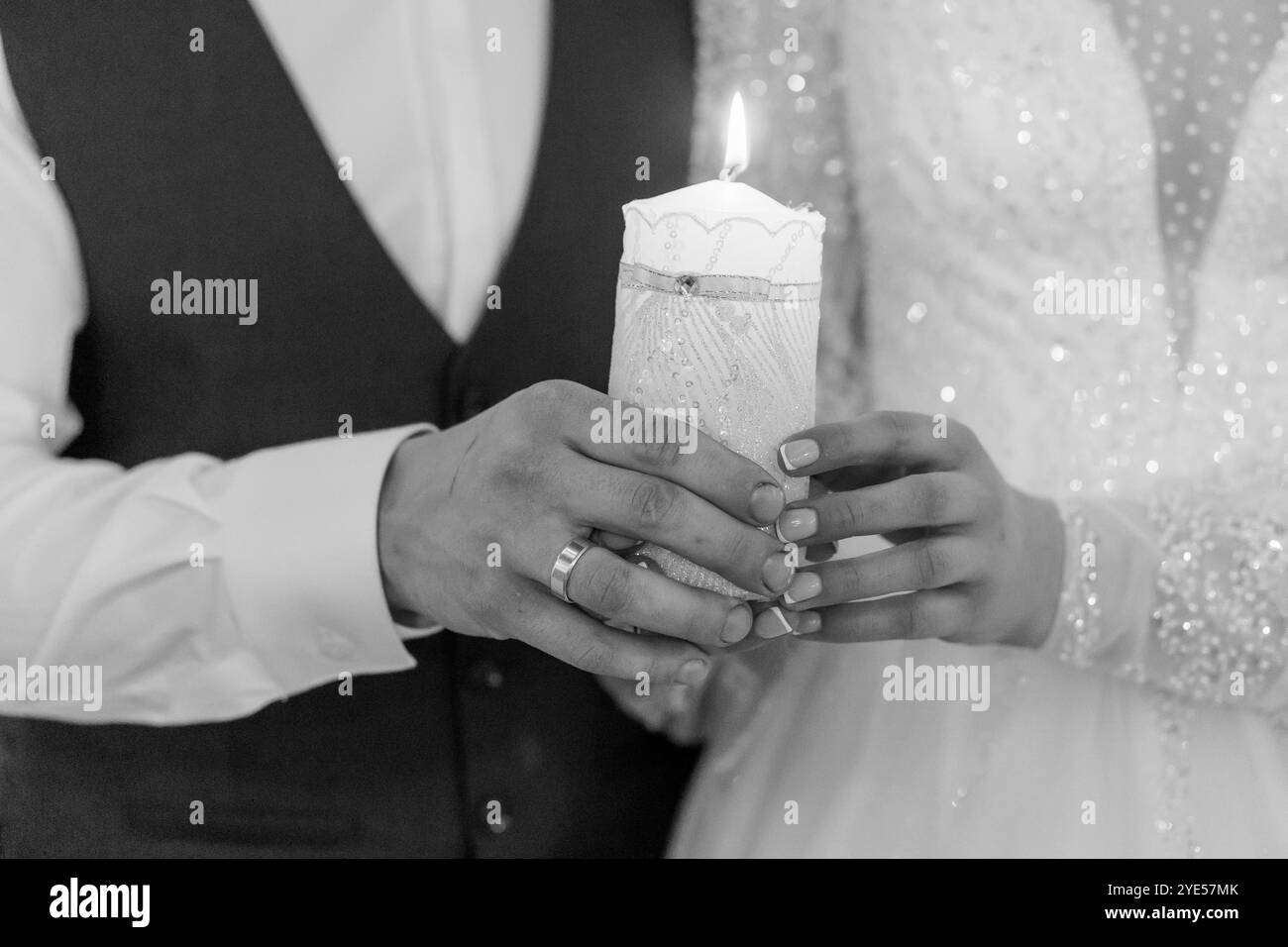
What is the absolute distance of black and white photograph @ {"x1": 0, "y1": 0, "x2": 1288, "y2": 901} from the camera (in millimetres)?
636

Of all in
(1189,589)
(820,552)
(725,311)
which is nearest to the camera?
(725,311)

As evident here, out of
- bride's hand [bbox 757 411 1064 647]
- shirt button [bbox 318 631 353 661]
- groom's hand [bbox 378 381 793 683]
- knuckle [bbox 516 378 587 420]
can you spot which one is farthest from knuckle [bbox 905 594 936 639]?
shirt button [bbox 318 631 353 661]

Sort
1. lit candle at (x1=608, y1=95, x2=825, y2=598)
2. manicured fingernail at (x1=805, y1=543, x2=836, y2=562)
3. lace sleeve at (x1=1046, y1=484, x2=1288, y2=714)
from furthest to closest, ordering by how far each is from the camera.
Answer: lace sleeve at (x1=1046, y1=484, x2=1288, y2=714) → manicured fingernail at (x1=805, y1=543, x2=836, y2=562) → lit candle at (x1=608, y1=95, x2=825, y2=598)

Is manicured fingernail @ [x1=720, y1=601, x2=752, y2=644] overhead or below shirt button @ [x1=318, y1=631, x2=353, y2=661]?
overhead

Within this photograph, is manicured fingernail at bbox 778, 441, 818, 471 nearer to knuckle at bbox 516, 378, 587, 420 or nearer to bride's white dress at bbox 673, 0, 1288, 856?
knuckle at bbox 516, 378, 587, 420

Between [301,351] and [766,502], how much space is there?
0.37 meters

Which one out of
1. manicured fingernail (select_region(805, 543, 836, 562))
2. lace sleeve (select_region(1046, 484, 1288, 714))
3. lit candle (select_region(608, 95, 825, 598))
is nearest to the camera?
lit candle (select_region(608, 95, 825, 598))

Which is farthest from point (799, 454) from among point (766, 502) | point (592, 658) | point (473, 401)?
point (473, 401)

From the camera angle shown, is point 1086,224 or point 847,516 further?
point 1086,224

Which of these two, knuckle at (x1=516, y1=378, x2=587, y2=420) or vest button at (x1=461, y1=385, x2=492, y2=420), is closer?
knuckle at (x1=516, y1=378, x2=587, y2=420)

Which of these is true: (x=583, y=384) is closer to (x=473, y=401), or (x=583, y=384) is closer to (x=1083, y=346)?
(x=473, y=401)

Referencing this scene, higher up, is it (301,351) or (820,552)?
(301,351)

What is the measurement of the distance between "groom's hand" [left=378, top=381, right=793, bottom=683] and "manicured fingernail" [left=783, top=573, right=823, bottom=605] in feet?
0.04

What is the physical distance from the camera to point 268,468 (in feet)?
Answer: 2.06
